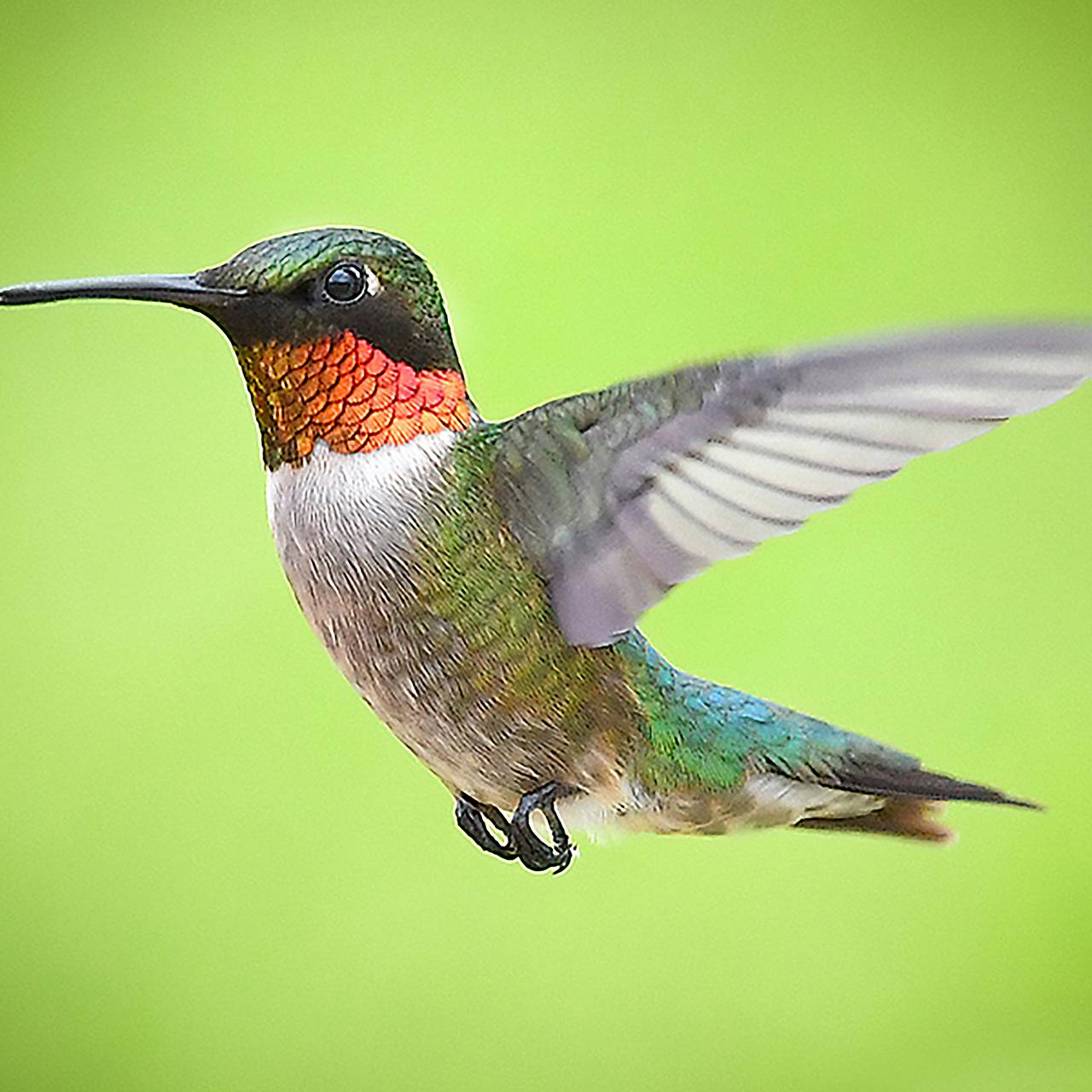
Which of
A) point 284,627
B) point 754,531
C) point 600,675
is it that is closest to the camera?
point 754,531

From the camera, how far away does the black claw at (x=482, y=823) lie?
26.9 inches

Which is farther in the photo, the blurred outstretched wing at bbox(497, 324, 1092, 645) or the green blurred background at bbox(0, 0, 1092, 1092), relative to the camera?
the green blurred background at bbox(0, 0, 1092, 1092)

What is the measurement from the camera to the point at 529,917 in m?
1.58

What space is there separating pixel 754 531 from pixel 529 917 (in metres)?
1.10

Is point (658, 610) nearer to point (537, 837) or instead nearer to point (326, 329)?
point (537, 837)

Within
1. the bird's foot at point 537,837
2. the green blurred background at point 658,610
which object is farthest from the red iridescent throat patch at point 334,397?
the green blurred background at point 658,610

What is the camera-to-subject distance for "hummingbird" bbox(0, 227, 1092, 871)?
0.52 metres

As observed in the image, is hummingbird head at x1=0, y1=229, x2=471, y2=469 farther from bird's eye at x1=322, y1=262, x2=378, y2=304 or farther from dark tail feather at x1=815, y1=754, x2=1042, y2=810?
dark tail feather at x1=815, y1=754, x2=1042, y2=810

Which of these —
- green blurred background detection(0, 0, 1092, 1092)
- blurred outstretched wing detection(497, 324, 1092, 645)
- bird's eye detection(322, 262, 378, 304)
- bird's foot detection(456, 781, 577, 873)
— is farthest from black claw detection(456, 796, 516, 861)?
green blurred background detection(0, 0, 1092, 1092)

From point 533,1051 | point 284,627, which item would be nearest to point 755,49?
point 284,627

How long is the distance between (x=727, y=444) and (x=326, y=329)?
Answer: 152mm

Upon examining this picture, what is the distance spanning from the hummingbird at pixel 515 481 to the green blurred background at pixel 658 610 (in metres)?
0.84

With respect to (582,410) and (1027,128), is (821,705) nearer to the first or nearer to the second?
(1027,128)

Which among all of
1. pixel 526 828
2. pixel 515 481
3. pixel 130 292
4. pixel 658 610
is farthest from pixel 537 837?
pixel 658 610
